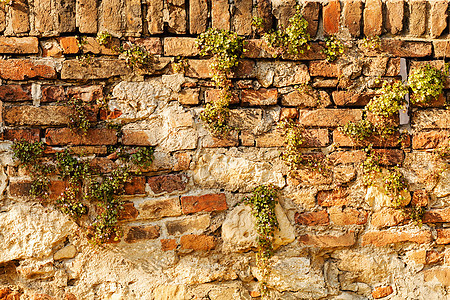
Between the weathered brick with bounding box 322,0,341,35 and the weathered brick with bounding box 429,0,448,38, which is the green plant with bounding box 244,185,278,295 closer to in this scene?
the weathered brick with bounding box 322,0,341,35

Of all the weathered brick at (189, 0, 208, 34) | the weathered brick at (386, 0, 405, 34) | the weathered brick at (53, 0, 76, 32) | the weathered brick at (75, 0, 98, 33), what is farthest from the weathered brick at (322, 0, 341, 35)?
the weathered brick at (53, 0, 76, 32)

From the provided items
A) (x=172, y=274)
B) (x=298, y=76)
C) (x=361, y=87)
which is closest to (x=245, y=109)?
(x=298, y=76)

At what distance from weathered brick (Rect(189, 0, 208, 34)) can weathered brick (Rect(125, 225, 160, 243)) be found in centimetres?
106

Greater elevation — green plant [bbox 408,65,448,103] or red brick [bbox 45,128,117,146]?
green plant [bbox 408,65,448,103]

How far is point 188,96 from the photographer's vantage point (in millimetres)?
1910

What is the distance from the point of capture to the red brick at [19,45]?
1.79 m

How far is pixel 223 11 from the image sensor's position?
1885 mm

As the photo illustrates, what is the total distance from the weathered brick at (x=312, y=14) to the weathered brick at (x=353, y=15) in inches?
5.9

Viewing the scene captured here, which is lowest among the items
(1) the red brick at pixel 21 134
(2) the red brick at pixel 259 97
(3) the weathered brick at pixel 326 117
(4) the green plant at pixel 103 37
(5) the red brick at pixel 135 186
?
(5) the red brick at pixel 135 186

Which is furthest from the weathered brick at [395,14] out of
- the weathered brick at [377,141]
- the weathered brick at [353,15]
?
the weathered brick at [377,141]

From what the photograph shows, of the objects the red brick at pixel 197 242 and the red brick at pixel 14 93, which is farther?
the red brick at pixel 197 242

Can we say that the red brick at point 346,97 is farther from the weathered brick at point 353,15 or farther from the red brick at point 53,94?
the red brick at point 53,94

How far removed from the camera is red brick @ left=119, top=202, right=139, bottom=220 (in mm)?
1877

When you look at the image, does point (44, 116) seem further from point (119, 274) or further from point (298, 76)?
point (298, 76)
